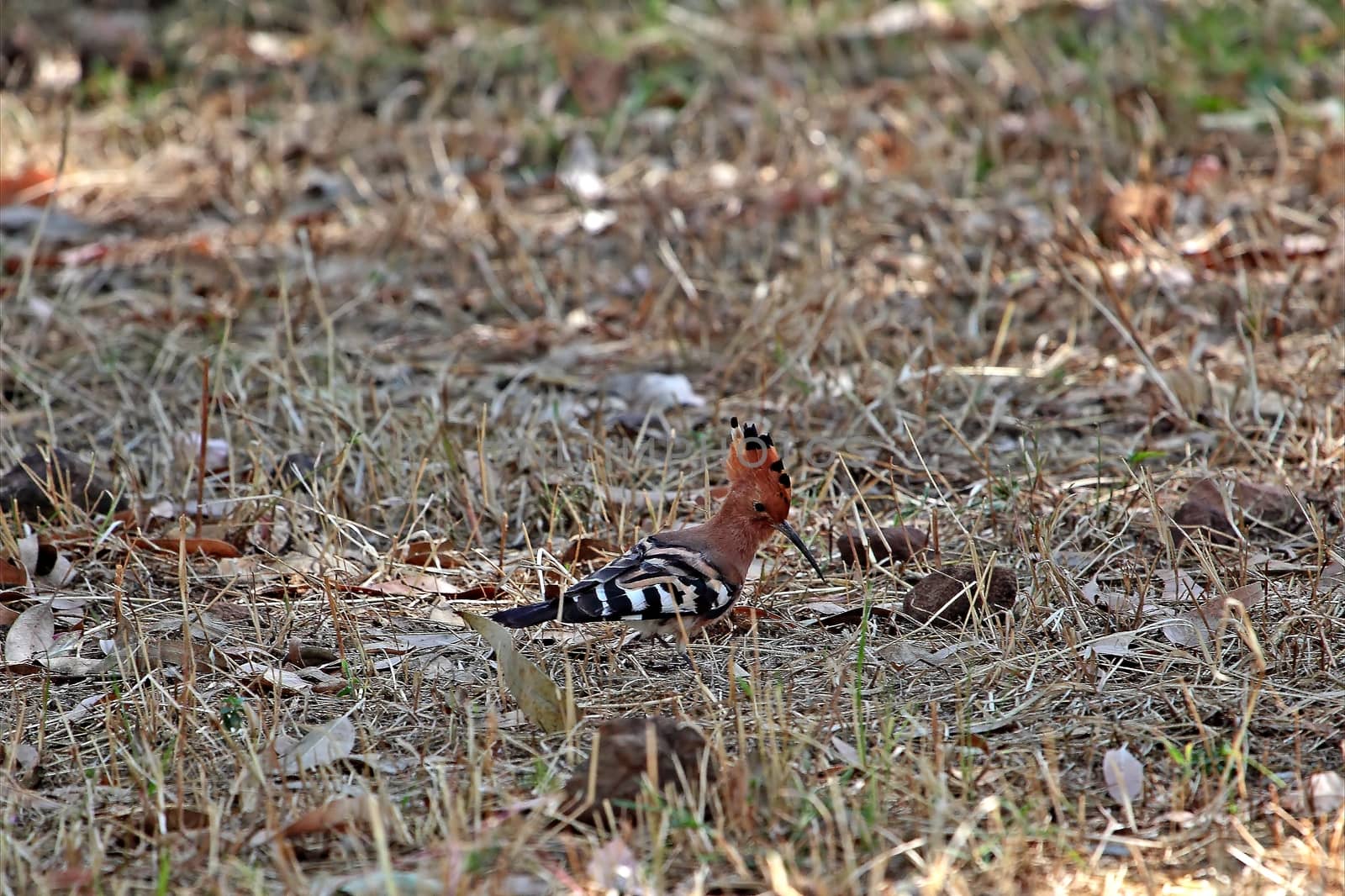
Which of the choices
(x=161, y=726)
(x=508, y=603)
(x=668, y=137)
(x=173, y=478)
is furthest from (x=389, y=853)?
(x=668, y=137)

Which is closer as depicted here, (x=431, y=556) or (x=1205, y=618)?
(x=1205, y=618)

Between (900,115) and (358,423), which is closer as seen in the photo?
(358,423)

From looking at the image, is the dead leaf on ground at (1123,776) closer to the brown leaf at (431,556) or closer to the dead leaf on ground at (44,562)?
the brown leaf at (431,556)

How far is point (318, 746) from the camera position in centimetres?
271

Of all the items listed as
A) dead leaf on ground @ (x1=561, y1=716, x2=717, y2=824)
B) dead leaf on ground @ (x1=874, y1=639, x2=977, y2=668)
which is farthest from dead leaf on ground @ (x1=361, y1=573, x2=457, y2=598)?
dead leaf on ground @ (x1=561, y1=716, x2=717, y2=824)

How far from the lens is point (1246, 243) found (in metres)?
5.47

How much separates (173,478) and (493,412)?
94 cm

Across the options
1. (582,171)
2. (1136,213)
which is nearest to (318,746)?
(1136,213)

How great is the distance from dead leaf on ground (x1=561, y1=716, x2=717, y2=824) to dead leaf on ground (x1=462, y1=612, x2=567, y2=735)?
0.30m

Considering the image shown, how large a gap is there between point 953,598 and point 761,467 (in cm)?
49

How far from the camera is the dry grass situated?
243 centimetres

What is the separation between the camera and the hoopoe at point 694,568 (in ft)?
9.91

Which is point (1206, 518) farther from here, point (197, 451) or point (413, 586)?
point (197, 451)

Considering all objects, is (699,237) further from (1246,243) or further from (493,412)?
(1246,243)
